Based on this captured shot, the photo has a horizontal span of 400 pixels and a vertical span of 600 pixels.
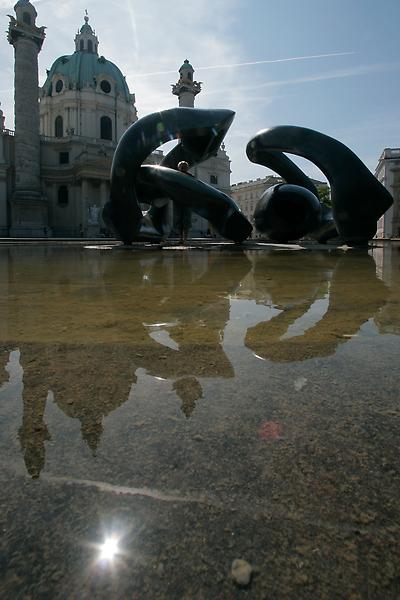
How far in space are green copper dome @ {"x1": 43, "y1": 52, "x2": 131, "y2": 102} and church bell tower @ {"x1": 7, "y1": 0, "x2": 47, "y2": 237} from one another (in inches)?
424

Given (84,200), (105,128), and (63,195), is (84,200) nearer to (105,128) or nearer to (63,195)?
(63,195)

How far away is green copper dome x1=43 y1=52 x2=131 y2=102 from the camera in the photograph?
48531 millimetres

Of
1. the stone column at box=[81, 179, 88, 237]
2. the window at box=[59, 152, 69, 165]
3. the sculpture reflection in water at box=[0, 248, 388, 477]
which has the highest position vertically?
the window at box=[59, 152, 69, 165]

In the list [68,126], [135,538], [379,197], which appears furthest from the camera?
[68,126]

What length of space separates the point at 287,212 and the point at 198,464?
11.1 m

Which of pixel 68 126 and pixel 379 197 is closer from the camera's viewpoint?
pixel 379 197

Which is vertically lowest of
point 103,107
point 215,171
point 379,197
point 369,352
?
point 369,352

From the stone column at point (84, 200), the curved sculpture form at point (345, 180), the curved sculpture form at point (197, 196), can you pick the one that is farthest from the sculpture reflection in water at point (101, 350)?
the stone column at point (84, 200)

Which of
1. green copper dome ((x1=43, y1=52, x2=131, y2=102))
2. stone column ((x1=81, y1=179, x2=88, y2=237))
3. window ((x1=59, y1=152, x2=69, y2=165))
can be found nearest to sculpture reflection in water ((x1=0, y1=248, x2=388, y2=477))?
stone column ((x1=81, y1=179, x2=88, y2=237))

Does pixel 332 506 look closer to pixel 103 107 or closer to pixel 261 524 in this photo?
pixel 261 524

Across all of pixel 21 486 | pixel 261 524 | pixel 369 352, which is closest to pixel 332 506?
pixel 261 524

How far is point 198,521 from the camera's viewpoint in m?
0.73

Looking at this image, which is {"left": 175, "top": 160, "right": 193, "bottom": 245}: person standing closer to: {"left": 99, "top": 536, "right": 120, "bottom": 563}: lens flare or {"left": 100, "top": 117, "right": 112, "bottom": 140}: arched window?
{"left": 99, "top": 536, "right": 120, "bottom": 563}: lens flare

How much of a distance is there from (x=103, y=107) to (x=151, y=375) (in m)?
53.3
